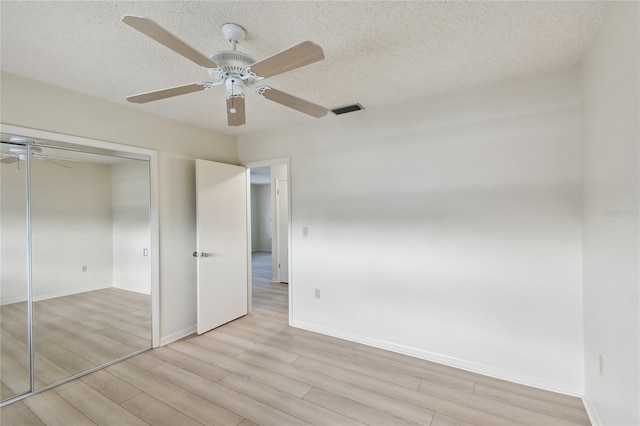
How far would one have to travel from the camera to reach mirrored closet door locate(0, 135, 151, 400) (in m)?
2.27

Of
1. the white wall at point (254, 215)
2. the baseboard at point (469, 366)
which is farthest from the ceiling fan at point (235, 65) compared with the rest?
Answer: the white wall at point (254, 215)

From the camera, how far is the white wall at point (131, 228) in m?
2.91

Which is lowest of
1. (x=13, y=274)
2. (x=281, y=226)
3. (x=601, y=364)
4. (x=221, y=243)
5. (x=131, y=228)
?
(x=601, y=364)

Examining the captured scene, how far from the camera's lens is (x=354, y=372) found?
2461mm

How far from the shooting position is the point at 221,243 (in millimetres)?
3518

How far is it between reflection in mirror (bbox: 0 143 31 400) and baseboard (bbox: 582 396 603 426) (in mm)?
4131

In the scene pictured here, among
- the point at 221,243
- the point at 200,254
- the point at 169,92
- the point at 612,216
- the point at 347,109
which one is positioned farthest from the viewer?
the point at 221,243

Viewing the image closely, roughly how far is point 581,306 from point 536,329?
0.35 metres

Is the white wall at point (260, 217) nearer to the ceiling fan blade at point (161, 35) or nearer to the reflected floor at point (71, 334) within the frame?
the reflected floor at point (71, 334)

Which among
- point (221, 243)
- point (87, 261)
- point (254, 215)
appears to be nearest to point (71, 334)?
point (87, 261)

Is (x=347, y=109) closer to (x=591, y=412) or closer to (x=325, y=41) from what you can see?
(x=325, y=41)

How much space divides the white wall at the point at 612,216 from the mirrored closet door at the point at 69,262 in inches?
147

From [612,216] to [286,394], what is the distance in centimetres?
244

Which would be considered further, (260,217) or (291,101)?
(260,217)
